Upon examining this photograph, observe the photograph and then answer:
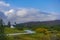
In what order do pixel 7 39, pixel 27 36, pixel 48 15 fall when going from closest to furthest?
1. pixel 7 39
2. pixel 27 36
3. pixel 48 15

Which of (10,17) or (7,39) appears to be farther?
(10,17)

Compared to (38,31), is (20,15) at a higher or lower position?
higher

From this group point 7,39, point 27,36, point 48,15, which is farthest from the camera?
point 48,15

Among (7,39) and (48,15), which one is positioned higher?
(48,15)

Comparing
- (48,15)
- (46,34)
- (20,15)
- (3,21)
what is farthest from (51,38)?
(3,21)

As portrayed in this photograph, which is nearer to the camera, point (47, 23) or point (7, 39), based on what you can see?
point (7, 39)

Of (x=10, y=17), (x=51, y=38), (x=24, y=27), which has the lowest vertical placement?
(x=51, y=38)

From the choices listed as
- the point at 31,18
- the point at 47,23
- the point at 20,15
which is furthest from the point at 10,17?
the point at 47,23

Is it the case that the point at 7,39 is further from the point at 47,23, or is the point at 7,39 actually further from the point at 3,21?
the point at 47,23

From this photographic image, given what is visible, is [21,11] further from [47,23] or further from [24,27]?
[47,23]
